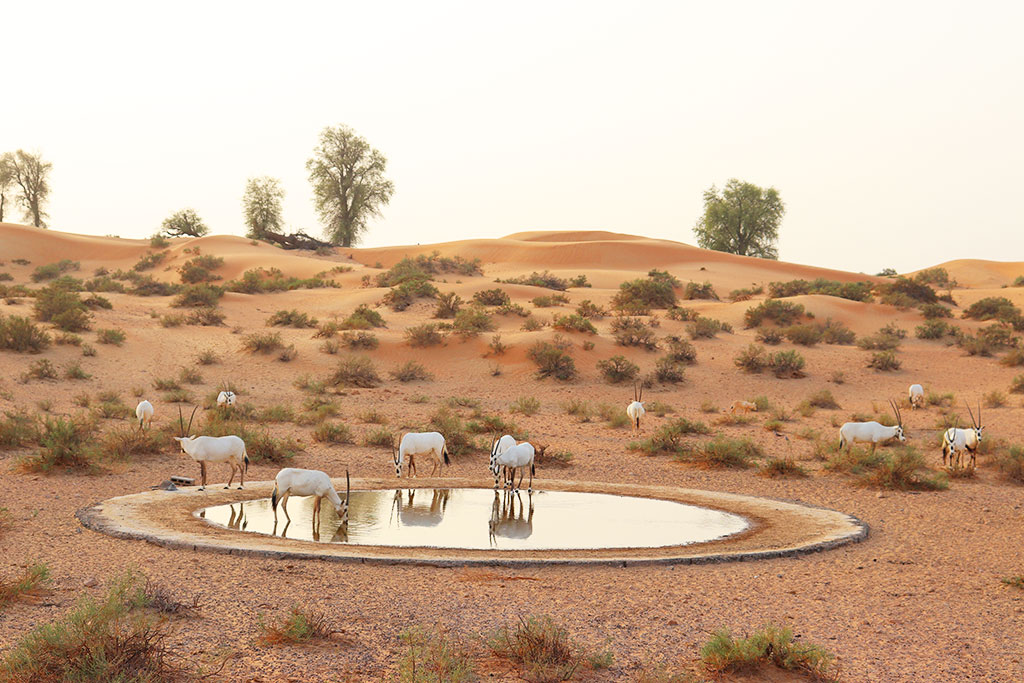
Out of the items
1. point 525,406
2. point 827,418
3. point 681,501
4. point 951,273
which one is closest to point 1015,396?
point 827,418

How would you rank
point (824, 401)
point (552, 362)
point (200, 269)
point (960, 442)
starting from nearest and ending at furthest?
point (960, 442) → point (824, 401) → point (552, 362) → point (200, 269)

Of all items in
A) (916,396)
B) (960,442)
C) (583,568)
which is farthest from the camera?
(916,396)

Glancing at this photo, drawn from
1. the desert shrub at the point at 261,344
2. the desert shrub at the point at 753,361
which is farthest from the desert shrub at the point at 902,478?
the desert shrub at the point at 261,344

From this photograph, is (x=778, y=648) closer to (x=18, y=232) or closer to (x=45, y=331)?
(x=45, y=331)

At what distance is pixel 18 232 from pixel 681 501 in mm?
70862

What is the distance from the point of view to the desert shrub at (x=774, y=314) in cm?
3669

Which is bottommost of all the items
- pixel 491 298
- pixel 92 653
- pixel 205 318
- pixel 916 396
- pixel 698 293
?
pixel 92 653

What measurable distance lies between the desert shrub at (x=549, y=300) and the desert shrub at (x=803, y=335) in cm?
1074

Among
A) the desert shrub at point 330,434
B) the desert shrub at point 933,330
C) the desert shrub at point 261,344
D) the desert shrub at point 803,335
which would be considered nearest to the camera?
the desert shrub at point 330,434

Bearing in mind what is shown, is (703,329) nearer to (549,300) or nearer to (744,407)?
(549,300)

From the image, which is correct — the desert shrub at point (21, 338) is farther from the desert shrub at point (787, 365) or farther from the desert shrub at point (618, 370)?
the desert shrub at point (787, 365)

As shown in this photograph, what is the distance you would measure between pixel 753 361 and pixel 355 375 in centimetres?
1242

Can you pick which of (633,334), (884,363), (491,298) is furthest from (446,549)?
(491,298)

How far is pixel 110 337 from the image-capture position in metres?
28.3
